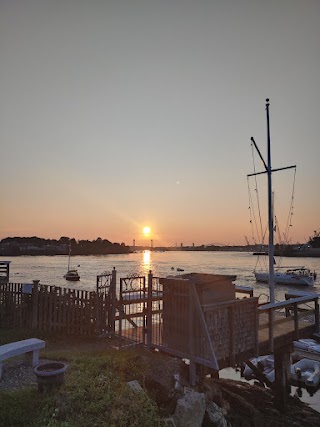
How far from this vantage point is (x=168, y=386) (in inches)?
347

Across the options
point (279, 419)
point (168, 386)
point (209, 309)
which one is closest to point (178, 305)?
point (209, 309)

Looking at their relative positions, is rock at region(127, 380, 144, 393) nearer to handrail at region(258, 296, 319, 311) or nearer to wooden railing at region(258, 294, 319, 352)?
wooden railing at region(258, 294, 319, 352)

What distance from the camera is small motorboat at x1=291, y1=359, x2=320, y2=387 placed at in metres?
18.6

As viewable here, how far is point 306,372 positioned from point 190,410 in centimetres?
1440

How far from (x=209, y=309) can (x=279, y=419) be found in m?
7.32

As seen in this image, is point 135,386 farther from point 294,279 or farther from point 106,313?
point 294,279

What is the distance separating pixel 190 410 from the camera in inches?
327

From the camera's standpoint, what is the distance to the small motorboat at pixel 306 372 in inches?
734

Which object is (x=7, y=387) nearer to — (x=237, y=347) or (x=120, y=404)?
(x=120, y=404)

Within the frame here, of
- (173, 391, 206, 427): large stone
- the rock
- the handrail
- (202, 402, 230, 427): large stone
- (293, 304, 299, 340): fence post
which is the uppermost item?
the handrail

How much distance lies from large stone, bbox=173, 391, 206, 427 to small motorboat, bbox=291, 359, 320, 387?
13.1 m

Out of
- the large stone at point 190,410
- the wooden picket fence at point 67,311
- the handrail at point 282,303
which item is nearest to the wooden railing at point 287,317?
the handrail at point 282,303

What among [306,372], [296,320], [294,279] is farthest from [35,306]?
[294,279]

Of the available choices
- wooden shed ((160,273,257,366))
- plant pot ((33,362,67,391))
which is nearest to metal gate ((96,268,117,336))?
wooden shed ((160,273,257,366))
